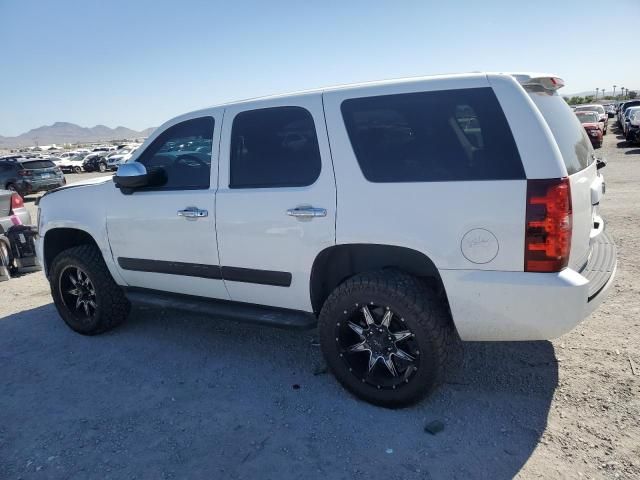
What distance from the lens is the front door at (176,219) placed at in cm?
352

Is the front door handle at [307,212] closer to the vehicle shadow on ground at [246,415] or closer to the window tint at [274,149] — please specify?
the window tint at [274,149]

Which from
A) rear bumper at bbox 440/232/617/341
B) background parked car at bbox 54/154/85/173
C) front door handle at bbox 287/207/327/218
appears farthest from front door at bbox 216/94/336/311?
background parked car at bbox 54/154/85/173

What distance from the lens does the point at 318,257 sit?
3051 millimetres

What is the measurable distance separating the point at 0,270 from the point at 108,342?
11.7 feet

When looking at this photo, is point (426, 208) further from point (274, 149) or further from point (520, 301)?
point (274, 149)

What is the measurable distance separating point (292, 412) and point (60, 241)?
3.17 meters

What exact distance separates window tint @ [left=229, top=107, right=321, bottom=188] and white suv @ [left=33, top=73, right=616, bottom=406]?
0.04ft

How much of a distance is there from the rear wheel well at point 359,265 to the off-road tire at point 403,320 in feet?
0.44

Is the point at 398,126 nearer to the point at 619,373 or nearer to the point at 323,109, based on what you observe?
the point at 323,109

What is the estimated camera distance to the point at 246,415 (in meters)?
3.02

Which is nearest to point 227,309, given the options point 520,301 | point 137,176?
point 137,176

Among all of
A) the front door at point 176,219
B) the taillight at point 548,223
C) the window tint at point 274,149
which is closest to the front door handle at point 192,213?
the front door at point 176,219

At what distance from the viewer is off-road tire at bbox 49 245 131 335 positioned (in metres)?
4.26

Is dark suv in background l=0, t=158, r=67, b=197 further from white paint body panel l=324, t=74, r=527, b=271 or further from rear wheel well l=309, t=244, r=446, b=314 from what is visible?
white paint body panel l=324, t=74, r=527, b=271
